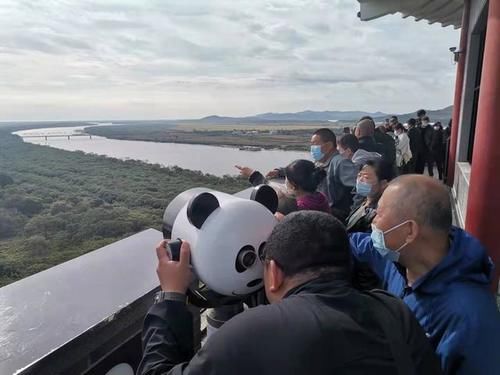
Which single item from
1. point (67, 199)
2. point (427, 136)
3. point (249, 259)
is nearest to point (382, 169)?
point (249, 259)

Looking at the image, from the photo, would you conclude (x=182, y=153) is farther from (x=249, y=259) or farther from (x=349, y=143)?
(x=249, y=259)

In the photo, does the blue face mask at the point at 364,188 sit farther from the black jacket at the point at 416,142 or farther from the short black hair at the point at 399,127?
the black jacket at the point at 416,142

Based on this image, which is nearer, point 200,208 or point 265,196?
point 200,208

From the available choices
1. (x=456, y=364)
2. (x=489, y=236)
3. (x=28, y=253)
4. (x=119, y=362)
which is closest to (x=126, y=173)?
(x=28, y=253)

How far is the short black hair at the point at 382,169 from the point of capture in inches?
111

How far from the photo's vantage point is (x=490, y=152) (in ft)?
11.6

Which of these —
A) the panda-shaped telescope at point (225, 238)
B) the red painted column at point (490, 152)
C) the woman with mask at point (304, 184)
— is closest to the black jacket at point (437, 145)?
the red painted column at point (490, 152)

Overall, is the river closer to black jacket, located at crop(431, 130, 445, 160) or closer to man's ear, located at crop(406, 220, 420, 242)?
man's ear, located at crop(406, 220, 420, 242)

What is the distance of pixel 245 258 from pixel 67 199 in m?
6.41

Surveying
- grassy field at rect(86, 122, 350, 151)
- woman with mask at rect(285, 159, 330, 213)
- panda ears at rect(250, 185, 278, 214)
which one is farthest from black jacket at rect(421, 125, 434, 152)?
panda ears at rect(250, 185, 278, 214)

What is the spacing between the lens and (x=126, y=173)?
6930 millimetres

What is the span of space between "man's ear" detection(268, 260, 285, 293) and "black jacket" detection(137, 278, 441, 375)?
0.19 ft

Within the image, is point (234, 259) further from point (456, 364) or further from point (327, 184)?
point (327, 184)

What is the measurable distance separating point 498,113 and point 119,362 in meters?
3.44
